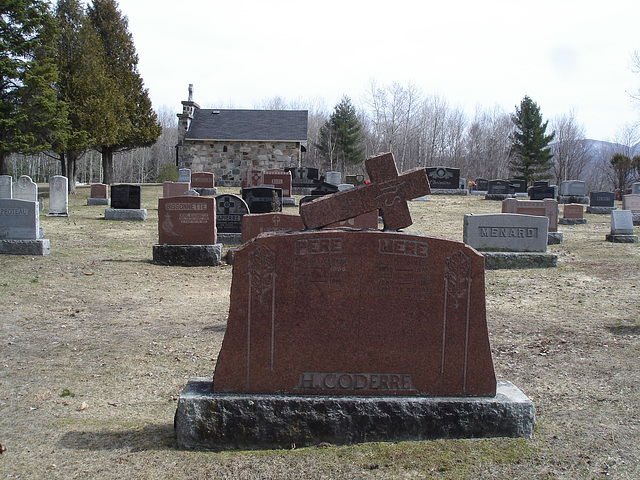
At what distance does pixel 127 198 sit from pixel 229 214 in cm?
708

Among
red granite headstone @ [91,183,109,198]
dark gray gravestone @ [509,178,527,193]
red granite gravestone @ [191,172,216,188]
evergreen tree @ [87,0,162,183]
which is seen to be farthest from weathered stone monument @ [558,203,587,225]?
evergreen tree @ [87,0,162,183]

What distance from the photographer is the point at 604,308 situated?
8828 mm

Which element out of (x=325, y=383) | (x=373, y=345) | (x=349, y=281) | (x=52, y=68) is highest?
(x=52, y=68)

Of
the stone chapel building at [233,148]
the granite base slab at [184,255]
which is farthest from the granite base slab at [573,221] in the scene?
the stone chapel building at [233,148]

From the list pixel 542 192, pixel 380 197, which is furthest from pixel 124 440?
pixel 542 192

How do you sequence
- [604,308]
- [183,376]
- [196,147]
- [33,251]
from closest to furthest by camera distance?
[183,376] < [604,308] < [33,251] < [196,147]

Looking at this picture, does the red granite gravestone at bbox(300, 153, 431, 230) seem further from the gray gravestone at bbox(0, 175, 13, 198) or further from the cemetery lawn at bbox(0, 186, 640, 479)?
the gray gravestone at bbox(0, 175, 13, 198)

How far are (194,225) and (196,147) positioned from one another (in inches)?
1072

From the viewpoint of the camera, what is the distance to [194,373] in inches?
231

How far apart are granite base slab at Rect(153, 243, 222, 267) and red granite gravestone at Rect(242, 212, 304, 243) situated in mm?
923

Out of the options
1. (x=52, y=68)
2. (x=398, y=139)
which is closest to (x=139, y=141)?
(x=52, y=68)

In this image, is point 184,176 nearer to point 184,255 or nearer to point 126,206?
point 126,206

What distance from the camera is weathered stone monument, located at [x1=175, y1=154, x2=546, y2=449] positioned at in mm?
4066

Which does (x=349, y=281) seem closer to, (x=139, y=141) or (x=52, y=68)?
(x=52, y=68)
